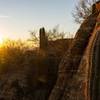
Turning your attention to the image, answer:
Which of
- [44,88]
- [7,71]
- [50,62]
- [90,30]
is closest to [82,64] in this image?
[90,30]

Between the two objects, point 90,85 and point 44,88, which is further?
point 44,88

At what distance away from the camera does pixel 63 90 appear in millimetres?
10383

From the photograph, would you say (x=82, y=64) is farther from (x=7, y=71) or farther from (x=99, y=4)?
(x=7, y=71)

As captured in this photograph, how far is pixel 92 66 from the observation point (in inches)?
269

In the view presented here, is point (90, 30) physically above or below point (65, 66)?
above

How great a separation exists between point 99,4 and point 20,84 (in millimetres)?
6533

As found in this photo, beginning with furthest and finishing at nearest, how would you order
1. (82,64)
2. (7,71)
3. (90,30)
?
(7,71) → (90,30) → (82,64)

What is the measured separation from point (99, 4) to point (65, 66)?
2.07m

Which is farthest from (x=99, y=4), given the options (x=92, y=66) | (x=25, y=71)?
(x=25, y=71)

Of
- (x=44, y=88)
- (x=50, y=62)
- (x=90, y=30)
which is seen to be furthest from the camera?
(x=50, y=62)

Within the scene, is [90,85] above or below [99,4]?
below

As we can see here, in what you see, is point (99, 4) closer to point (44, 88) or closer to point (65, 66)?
point (65, 66)

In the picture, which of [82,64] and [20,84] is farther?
[20,84]

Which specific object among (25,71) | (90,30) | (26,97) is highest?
(90,30)
